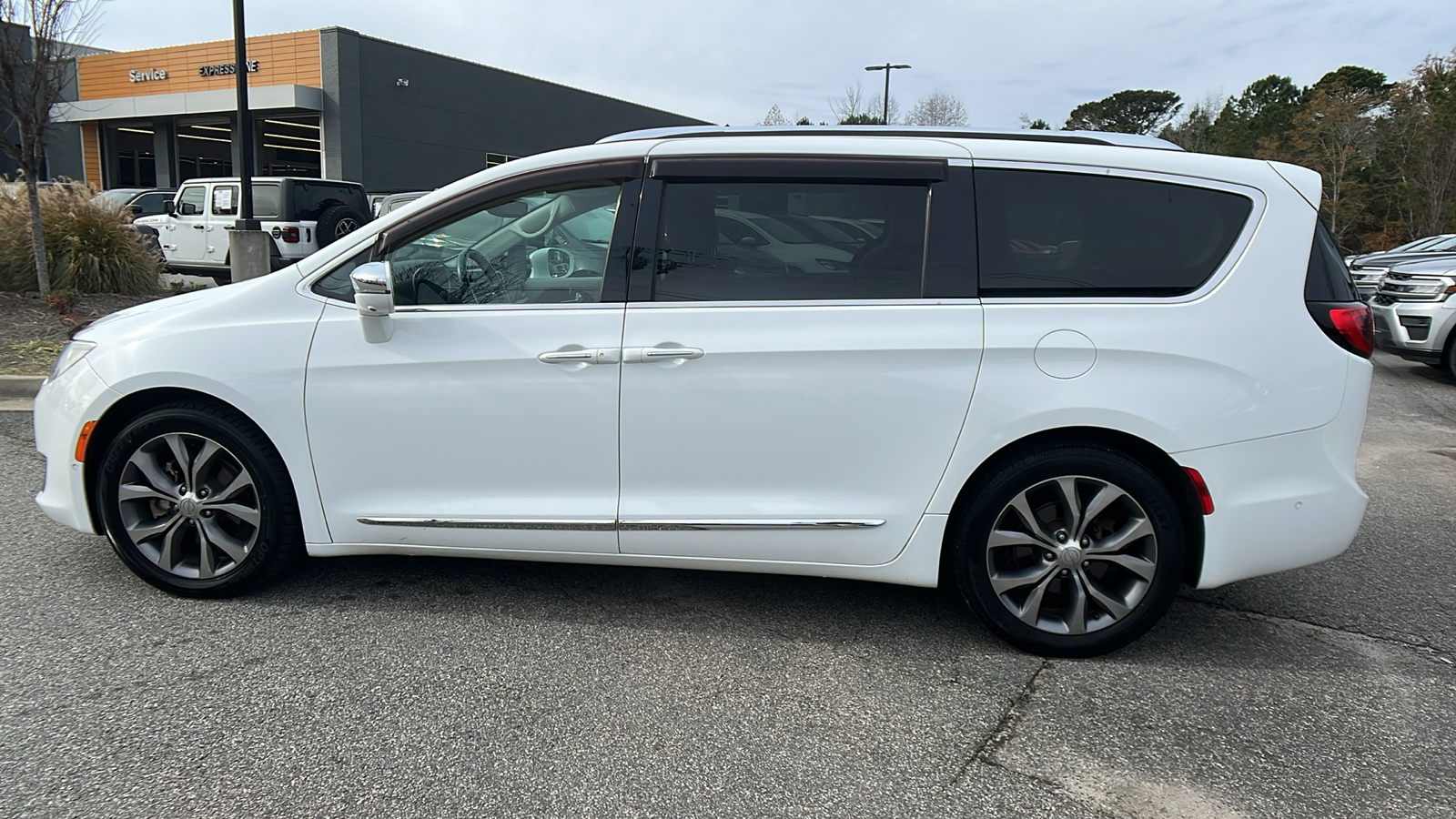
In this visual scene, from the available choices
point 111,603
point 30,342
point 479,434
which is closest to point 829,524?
point 479,434

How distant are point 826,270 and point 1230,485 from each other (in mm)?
1563

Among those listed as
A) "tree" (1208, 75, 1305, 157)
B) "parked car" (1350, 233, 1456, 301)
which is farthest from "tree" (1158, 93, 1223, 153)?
"parked car" (1350, 233, 1456, 301)

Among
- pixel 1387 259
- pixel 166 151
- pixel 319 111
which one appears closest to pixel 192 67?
pixel 166 151

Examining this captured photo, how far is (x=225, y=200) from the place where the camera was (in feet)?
54.6

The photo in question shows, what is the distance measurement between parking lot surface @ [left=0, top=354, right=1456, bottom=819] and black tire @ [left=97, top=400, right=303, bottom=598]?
15cm

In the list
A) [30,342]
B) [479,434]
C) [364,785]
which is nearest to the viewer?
[364,785]

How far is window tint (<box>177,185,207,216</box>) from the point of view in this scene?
16844 millimetres

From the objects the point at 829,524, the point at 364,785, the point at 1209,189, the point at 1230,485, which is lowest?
the point at 364,785

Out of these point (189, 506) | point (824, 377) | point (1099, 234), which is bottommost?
point (189, 506)

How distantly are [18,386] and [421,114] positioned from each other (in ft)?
83.4

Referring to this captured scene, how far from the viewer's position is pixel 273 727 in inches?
110

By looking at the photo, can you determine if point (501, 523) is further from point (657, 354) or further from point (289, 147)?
point (289, 147)

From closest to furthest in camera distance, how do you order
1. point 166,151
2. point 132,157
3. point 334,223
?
point 334,223
point 166,151
point 132,157

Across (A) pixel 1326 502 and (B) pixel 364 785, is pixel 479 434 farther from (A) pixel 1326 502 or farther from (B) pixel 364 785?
(A) pixel 1326 502
